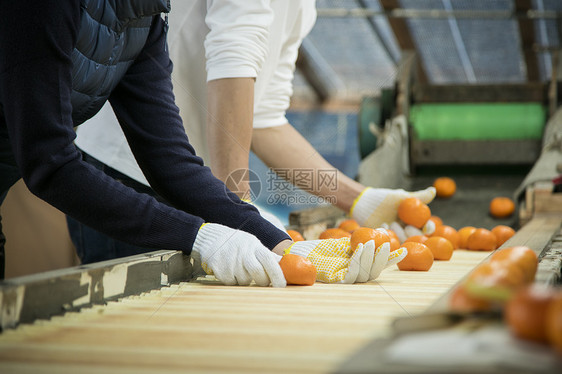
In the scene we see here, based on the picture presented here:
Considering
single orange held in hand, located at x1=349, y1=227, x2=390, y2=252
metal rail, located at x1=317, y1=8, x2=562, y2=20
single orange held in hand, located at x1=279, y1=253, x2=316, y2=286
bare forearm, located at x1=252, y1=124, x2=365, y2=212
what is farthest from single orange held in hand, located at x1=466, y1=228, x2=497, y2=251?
metal rail, located at x1=317, y1=8, x2=562, y2=20

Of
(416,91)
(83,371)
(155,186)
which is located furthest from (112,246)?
(416,91)

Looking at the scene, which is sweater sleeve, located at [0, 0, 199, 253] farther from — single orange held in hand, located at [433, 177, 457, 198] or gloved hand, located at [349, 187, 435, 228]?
single orange held in hand, located at [433, 177, 457, 198]

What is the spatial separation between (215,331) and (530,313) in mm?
435

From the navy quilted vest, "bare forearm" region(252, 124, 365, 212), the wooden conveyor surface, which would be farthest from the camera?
"bare forearm" region(252, 124, 365, 212)

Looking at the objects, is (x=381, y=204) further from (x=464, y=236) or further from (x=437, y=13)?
(x=437, y=13)

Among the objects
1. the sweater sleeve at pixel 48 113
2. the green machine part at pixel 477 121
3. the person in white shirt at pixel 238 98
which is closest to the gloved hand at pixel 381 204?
the person in white shirt at pixel 238 98

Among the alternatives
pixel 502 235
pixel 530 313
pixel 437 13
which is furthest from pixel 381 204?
pixel 437 13

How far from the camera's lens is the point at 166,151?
150 centimetres

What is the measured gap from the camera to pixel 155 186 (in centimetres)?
156

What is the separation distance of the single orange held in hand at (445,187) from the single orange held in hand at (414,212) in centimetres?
114

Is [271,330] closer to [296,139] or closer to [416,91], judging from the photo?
[296,139]

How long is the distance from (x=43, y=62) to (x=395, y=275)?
0.93 m

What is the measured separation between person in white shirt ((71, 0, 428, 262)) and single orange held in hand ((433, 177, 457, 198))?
1.02 meters

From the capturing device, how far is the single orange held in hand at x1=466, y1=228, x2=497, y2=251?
206 centimetres
